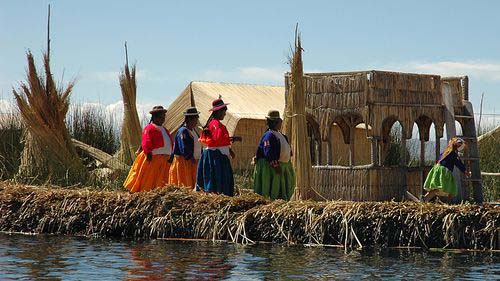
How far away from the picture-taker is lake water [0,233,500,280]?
910 centimetres

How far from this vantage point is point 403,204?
429 inches

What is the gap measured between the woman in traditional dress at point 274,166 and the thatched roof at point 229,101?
7234 millimetres

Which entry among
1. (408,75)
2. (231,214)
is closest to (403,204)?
(231,214)

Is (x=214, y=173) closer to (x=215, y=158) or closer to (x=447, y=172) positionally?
(x=215, y=158)

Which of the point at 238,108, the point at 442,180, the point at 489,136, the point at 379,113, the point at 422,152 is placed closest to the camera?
the point at 442,180

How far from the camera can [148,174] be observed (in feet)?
45.9

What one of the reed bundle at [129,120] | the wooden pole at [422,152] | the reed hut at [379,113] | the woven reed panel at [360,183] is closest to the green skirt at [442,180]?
the reed hut at [379,113]

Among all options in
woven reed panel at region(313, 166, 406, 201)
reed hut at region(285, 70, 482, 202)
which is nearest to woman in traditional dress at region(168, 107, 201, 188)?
reed hut at region(285, 70, 482, 202)

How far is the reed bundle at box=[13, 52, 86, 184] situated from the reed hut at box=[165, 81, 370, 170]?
440 centimetres

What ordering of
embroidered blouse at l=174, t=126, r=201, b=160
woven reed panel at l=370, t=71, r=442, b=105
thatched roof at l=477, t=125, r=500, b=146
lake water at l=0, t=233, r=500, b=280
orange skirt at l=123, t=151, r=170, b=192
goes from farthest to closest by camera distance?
thatched roof at l=477, t=125, r=500, b=146 → woven reed panel at l=370, t=71, r=442, b=105 → orange skirt at l=123, t=151, r=170, b=192 → embroidered blouse at l=174, t=126, r=201, b=160 → lake water at l=0, t=233, r=500, b=280

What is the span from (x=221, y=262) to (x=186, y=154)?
3.80 m

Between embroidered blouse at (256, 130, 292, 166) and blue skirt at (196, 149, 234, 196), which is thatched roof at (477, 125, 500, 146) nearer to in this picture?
embroidered blouse at (256, 130, 292, 166)

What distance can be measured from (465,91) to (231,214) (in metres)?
5.87

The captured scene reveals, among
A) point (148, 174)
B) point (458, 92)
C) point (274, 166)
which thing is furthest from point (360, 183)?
point (148, 174)
